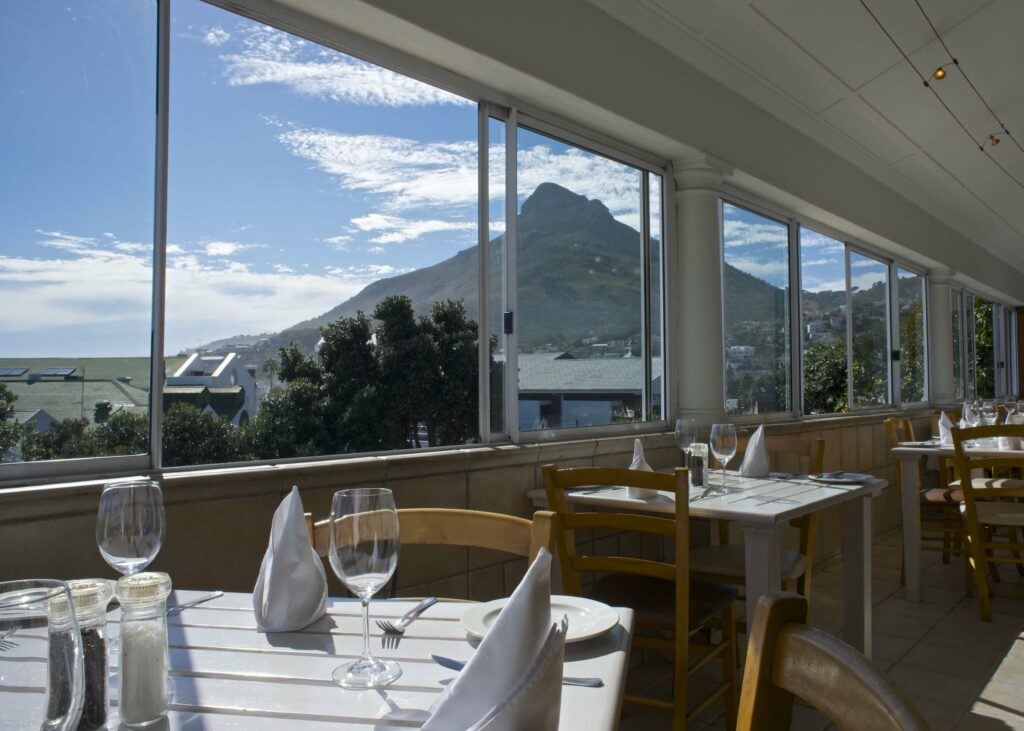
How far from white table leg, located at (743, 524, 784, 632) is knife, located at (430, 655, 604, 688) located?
1.45 meters

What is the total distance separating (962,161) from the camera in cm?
605

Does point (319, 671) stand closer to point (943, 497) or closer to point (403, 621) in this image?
point (403, 621)

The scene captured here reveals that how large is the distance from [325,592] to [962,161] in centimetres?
661

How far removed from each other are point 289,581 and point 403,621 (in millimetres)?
183

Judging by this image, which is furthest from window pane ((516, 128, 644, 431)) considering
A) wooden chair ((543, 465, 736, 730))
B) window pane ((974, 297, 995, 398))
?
window pane ((974, 297, 995, 398))

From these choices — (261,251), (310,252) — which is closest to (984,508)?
(310,252)

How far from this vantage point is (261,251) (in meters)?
2.12

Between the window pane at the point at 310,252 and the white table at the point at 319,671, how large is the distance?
0.94m

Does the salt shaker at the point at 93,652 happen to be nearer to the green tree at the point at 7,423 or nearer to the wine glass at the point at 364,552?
the wine glass at the point at 364,552

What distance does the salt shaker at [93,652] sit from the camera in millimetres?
700

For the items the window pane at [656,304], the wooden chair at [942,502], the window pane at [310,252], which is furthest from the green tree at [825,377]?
the window pane at [310,252]

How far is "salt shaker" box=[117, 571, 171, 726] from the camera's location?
0.75 meters

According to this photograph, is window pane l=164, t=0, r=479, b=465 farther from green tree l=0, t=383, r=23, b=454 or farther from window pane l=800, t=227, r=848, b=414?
window pane l=800, t=227, r=848, b=414

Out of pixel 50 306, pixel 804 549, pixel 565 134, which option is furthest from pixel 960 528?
pixel 50 306
